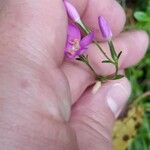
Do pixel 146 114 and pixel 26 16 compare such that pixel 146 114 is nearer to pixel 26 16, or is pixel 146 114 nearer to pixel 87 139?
pixel 87 139

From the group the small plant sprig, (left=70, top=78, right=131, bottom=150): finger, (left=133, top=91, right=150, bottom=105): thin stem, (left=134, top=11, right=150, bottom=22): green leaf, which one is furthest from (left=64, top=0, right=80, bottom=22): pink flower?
(left=133, top=91, right=150, bottom=105): thin stem

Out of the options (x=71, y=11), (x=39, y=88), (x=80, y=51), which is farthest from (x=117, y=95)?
(x=39, y=88)

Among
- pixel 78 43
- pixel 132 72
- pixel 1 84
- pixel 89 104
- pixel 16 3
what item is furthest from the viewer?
pixel 132 72

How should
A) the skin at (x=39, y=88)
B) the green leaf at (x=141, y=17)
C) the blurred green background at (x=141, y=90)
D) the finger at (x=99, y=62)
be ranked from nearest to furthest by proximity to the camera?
1. the skin at (x=39, y=88)
2. the finger at (x=99, y=62)
3. the green leaf at (x=141, y=17)
4. the blurred green background at (x=141, y=90)

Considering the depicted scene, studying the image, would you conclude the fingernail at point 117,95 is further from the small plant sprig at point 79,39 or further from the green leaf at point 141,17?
the green leaf at point 141,17

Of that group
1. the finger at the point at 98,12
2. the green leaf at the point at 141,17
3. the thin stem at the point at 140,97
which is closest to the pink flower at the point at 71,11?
the finger at the point at 98,12

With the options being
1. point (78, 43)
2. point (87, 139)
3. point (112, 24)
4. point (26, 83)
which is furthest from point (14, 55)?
point (112, 24)

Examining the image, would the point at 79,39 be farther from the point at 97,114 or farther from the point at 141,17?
the point at 141,17
